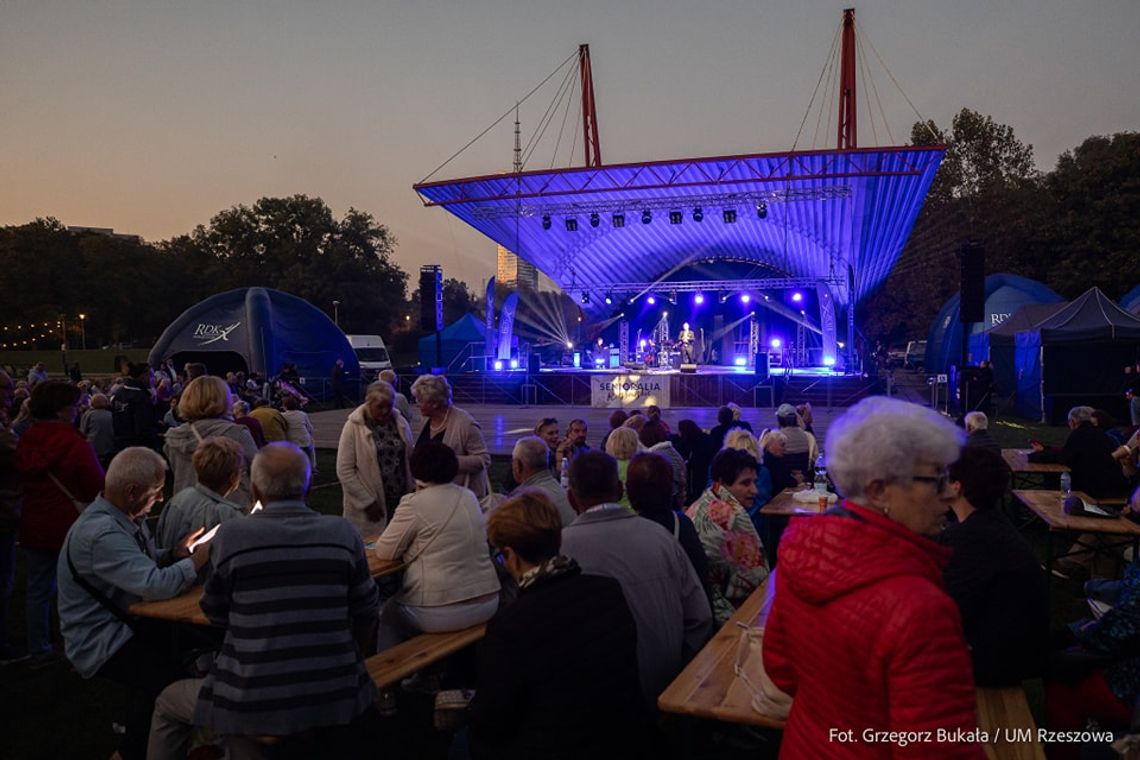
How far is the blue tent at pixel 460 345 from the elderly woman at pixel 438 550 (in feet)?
91.8

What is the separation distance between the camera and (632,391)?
21.7 m

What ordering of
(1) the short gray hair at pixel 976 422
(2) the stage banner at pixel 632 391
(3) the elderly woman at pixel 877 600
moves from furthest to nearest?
1. (2) the stage banner at pixel 632 391
2. (1) the short gray hair at pixel 976 422
3. (3) the elderly woman at pixel 877 600

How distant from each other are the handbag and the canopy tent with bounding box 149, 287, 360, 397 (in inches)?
832

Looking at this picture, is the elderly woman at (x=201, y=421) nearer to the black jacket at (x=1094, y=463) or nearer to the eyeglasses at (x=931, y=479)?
the eyeglasses at (x=931, y=479)

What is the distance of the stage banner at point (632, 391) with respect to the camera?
21688 mm

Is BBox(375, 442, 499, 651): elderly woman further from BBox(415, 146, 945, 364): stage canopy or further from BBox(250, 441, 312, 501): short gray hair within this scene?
BBox(415, 146, 945, 364): stage canopy

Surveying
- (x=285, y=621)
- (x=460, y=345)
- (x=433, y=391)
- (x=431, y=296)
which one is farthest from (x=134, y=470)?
(x=460, y=345)

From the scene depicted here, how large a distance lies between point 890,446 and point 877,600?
1.07 ft

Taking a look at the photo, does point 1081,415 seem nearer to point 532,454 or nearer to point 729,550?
point 729,550

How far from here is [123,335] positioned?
169 feet

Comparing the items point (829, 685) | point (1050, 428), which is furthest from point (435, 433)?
point (1050, 428)

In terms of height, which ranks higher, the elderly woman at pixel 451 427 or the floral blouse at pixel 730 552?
the elderly woman at pixel 451 427

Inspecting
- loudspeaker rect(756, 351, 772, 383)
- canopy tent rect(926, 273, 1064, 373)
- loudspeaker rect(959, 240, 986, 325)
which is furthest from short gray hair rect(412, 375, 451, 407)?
canopy tent rect(926, 273, 1064, 373)

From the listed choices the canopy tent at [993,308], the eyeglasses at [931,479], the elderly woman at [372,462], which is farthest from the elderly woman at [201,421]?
the canopy tent at [993,308]
